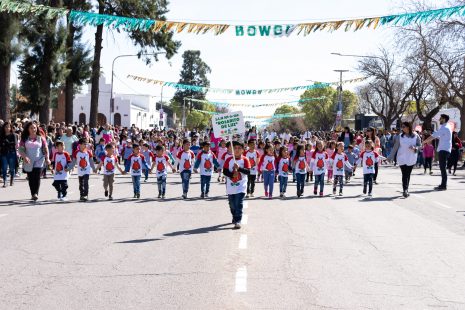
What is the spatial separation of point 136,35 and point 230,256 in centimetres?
3337

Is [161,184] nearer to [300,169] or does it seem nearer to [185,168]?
[185,168]

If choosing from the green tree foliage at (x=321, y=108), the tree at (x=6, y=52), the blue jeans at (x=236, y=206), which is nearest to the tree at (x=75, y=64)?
the tree at (x=6, y=52)

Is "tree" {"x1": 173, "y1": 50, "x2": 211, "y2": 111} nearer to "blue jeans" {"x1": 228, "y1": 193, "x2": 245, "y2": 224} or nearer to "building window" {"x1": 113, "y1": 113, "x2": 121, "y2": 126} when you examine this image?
→ "building window" {"x1": 113, "y1": 113, "x2": 121, "y2": 126}

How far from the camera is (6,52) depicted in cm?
2944

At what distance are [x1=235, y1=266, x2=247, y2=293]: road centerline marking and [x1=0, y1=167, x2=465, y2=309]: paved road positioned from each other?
13mm

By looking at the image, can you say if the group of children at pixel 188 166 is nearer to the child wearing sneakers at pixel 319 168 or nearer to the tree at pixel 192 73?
the child wearing sneakers at pixel 319 168

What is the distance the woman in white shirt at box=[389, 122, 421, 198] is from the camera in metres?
17.1

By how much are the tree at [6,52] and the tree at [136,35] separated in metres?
8.22

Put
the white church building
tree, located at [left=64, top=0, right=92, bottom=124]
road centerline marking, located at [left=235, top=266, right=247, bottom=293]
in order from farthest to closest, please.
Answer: the white church building
tree, located at [left=64, top=0, right=92, bottom=124]
road centerline marking, located at [left=235, top=266, right=247, bottom=293]

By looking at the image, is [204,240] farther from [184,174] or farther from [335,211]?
[184,174]

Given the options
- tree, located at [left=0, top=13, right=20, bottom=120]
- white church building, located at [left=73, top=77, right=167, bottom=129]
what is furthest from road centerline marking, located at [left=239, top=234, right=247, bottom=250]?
white church building, located at [left=73, top=77, right=167, bottom=129]

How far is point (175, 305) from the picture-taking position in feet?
19.8

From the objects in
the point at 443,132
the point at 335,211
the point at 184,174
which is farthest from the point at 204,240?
the point at 443,132

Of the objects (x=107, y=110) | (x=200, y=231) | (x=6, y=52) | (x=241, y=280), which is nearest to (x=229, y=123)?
(x=200, y=231)
